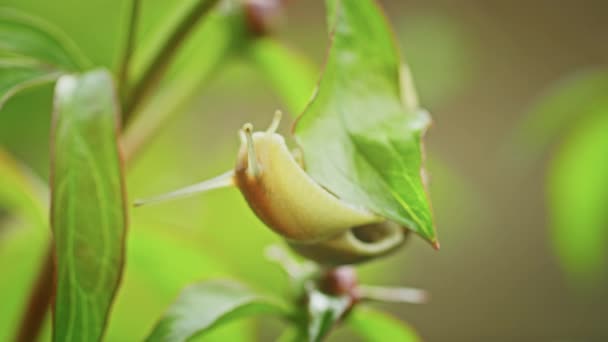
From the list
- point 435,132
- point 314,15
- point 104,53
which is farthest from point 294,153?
point 435,132

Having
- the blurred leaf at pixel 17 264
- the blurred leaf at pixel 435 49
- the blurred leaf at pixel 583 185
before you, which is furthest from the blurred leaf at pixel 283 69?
the blurred leaf at pixel 435 49

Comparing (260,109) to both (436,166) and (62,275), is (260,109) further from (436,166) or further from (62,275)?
(62,275)

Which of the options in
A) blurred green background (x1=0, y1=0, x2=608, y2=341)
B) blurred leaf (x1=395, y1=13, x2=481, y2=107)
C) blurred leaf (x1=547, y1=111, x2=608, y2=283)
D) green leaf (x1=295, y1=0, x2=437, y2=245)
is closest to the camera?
green leaf (x1=295, y1=0, x2=437, y2=245)

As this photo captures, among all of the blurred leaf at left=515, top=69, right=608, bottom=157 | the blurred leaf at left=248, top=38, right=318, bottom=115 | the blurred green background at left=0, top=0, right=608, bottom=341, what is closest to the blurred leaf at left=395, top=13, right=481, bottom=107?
the blurred green background at left=0, top=0, right=608, bottom=341

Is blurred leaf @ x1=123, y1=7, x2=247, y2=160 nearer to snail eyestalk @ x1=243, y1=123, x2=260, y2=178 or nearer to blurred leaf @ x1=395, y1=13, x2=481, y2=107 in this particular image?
snail eyestalk @ x1=243, y1=123, x2=260, y2=178

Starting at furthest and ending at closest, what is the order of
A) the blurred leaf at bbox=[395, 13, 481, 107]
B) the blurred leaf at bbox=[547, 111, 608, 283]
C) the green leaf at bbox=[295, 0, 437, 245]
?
the blurred leaf at bbox=[395, 13, 481, 107]
the blurred leaf at bbox=[547, 111, 608, 283]
the green leaf at bbox=[295, 0, 437, 245]

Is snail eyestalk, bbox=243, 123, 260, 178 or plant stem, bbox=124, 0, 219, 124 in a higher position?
plant stem, bbox=124, 0, 219, 124

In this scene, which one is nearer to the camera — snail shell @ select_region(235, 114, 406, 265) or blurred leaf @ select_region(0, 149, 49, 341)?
snail shell @ select_region(235, 114, 406, 265)
